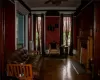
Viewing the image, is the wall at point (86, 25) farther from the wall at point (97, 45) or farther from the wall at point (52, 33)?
the wall at point (52, 33)

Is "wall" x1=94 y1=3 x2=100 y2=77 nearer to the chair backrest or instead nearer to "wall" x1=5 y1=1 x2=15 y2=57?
the chair backrest

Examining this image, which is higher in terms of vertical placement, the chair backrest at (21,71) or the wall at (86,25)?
the wall at (86,25)

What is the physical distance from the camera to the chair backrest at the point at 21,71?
445 centimetres

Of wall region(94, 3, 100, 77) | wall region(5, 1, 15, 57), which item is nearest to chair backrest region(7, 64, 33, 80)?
wall region(5, 1, 15, 57)

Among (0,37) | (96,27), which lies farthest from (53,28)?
(0,37)

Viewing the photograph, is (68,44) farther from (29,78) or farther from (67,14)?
(29,78)

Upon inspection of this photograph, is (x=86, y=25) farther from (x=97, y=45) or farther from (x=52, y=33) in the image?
(x=52, y=33)

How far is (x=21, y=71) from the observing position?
4.55 metres

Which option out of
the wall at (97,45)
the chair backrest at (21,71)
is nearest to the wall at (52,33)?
the wall at (97,45)

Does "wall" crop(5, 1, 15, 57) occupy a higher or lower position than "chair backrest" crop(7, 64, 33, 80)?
higher

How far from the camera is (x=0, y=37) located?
4.54 metres

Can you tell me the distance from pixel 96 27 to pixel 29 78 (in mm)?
2418

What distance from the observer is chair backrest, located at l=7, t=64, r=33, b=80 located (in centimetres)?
445

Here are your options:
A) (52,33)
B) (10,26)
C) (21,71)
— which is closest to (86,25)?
(10,26)
